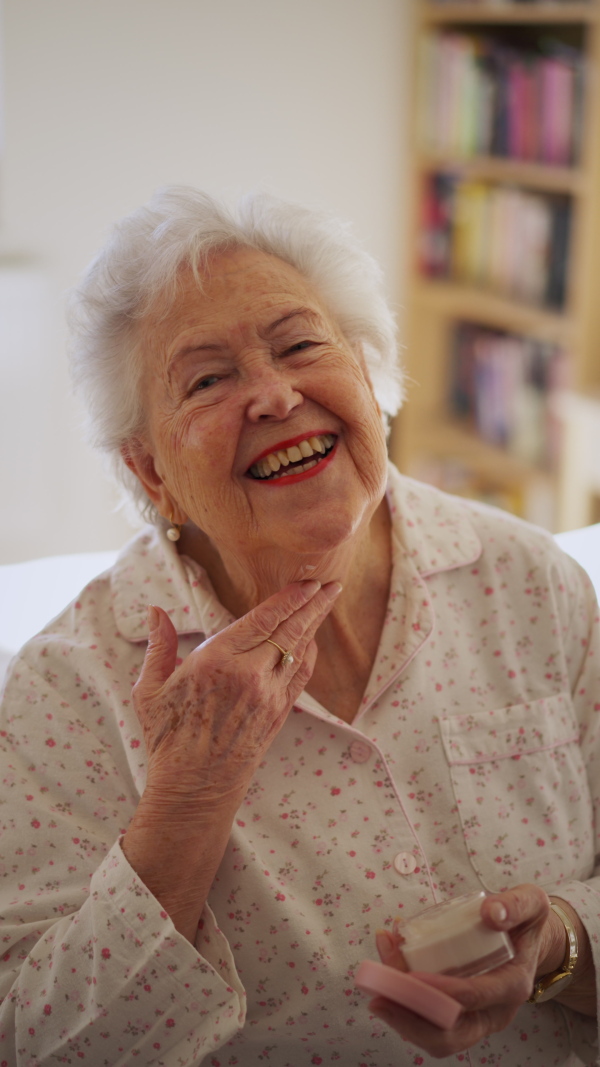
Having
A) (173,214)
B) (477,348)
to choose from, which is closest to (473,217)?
(477,348)

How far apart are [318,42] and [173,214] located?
291 centimetres

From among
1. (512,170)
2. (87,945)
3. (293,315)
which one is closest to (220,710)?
(87,945)

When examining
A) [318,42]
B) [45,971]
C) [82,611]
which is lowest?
[45,971]

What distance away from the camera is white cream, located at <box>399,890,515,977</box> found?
98 cm

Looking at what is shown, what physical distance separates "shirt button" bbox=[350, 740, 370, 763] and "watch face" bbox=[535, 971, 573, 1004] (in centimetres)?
33

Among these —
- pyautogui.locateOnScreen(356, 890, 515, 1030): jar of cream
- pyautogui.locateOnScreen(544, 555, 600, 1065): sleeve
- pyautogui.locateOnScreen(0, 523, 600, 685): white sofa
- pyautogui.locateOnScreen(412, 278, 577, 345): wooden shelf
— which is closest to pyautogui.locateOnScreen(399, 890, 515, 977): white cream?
pyautogui.locateOnScreen(356, 890, 515, 1030): jar of cream

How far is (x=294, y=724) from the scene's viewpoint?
4.18 feet

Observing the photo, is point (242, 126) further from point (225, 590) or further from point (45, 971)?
point (45, 971)

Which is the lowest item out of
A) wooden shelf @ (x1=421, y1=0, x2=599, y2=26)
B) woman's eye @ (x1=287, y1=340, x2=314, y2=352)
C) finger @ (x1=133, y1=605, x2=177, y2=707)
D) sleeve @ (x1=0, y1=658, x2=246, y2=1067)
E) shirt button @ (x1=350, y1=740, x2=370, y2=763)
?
sleeve @ (x1=0, y1=658, x2=246, y2=1067)

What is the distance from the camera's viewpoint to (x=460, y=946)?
986mm

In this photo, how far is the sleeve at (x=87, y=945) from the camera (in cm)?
108

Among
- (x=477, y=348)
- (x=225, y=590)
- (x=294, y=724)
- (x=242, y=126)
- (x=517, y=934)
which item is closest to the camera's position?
(x=517, y=934)

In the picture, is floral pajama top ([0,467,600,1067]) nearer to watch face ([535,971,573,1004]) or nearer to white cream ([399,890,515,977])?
watch face ([535,971,573,1004])

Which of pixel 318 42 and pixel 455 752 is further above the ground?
pixel 318 42
